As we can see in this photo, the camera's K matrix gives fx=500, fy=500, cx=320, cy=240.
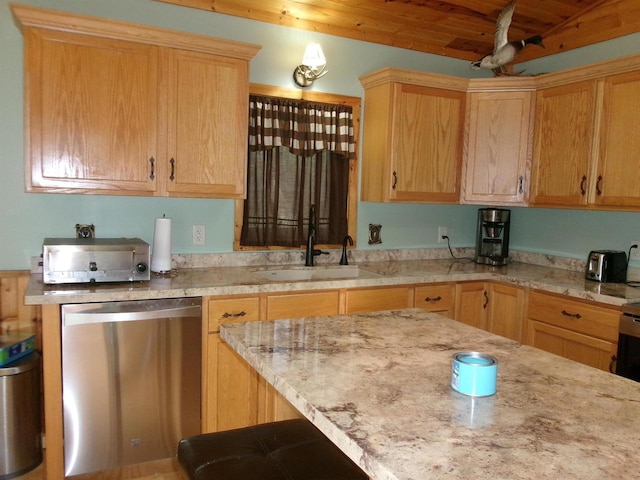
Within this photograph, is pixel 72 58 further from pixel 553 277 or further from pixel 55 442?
pixel 553 277

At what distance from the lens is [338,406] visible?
105 cm

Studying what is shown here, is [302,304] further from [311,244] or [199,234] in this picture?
[199,234]

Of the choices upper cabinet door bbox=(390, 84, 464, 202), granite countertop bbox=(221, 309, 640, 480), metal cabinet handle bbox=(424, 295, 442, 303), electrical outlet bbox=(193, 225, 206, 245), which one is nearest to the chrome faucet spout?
upper cabinet door bbox=(390, 84, 464, 202)

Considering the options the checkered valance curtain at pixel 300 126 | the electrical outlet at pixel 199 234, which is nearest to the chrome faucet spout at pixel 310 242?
the checkered valance curtain at pixel 300 126

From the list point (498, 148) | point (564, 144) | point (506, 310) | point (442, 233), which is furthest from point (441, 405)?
point (442, 233)

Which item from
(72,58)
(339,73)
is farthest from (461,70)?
(72,58)

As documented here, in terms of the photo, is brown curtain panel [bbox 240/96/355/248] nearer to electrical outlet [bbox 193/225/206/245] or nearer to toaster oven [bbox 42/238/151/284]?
electrical outlet [bbox 193/225/206/245]

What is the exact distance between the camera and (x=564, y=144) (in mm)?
3234

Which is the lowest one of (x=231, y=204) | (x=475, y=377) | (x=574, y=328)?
(x=574, y=328)

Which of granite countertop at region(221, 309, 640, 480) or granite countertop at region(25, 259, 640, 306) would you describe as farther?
granite countertop at region(25, 259, 640, 306)

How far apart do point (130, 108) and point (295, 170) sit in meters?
1.14

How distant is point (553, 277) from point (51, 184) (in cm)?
295

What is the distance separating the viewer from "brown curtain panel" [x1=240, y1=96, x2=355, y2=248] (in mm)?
3180

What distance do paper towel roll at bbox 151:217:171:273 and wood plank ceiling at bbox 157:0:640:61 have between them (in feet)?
4.33
